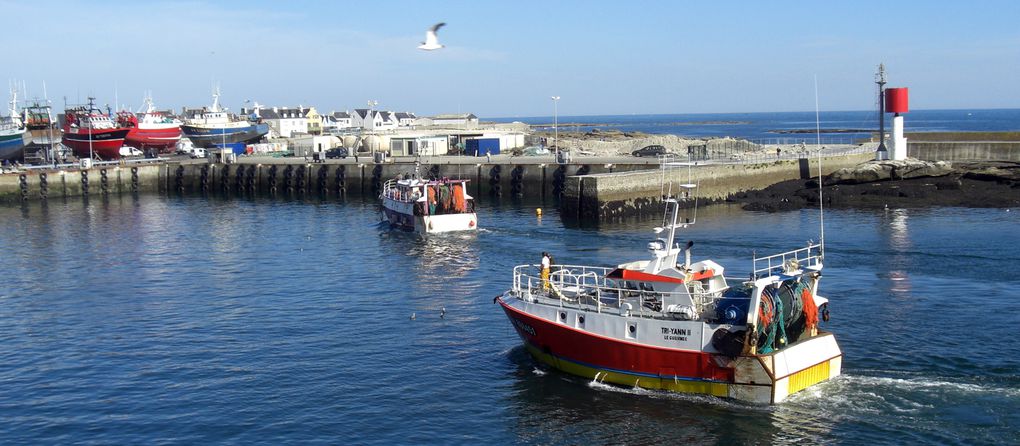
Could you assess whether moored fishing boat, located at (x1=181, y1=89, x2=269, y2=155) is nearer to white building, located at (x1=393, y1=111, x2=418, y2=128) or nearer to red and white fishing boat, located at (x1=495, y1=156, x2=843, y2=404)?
white building, located at (x1=393, y1=111, x2=418, y2=128)

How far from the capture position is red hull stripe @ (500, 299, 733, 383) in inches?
977

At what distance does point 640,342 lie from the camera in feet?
83.6

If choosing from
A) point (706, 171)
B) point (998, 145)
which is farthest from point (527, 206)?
point (998, 145)

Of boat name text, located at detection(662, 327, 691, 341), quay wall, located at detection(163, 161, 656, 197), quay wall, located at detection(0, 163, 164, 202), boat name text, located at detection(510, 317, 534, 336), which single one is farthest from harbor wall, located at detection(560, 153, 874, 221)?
quay wall, located at detection(0, 163, 164, 202)

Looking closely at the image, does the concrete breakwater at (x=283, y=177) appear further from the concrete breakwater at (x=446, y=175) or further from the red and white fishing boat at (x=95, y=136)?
the red and white fishing boat at (x=95, y=136)

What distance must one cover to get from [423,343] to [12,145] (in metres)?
93.3

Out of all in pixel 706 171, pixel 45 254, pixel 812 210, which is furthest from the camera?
pixel 706 171

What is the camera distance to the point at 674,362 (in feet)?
82.5

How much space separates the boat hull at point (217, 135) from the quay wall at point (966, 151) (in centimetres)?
8261

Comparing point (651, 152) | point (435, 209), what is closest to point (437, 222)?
point (435, 209)

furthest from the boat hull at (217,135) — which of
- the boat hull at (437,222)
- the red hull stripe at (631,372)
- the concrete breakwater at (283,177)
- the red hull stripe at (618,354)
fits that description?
the red hull stripe at (631,372)

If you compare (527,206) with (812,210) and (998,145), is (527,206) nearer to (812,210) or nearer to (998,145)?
(812,210)

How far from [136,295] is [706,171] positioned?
40.2 meters

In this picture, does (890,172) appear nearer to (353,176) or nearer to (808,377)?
(353,176)
